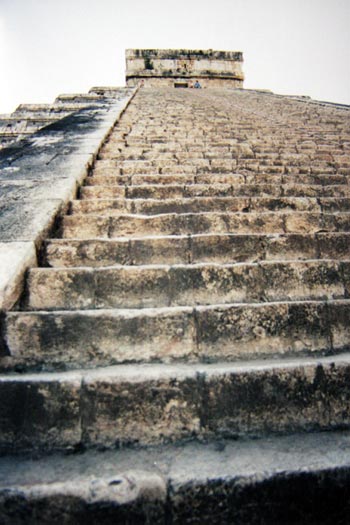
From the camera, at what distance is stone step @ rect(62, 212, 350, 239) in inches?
97.7

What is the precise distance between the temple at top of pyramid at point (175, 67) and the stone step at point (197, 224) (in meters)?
16.2

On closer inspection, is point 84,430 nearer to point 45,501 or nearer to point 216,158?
point 45,501

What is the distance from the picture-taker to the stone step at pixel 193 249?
7.15ft

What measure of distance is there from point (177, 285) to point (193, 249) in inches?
15.7

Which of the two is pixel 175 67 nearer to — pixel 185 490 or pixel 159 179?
pixel 159 179

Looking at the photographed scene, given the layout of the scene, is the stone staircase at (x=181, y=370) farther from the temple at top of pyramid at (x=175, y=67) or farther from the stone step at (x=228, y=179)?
the temple at top of pyramid at (x=175, y=67)

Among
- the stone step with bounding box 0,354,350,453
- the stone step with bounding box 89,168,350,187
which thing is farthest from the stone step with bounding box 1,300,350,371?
the stone step with bounding box 89,168,350,187

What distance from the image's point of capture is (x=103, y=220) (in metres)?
2.52

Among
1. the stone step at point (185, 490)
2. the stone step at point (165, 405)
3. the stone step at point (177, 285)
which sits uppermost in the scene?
the stone step at point (177, 285)

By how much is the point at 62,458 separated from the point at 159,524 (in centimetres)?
46

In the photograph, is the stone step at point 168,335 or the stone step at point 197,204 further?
the stone step at point 197,204

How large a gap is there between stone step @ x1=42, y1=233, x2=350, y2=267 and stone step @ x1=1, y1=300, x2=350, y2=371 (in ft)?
1.81

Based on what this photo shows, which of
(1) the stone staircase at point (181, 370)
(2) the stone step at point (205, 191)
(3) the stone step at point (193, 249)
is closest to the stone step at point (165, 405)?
(1) the stone staircase at point (181, 370)

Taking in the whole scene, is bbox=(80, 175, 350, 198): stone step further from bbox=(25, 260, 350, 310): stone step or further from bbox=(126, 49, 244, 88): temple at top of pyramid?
bbox=(126, 49, 244, 88): temple at top of pyramid
